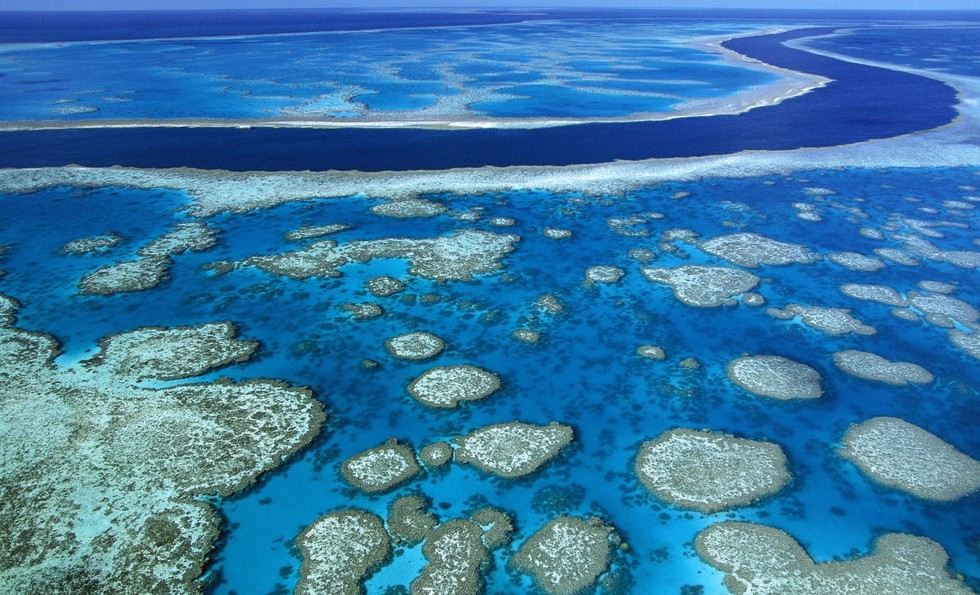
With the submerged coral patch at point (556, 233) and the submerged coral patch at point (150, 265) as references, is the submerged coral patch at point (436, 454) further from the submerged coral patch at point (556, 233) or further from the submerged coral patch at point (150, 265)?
the submerged coral patch at point (556, 233)

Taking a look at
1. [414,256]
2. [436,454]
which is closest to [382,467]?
[436,454]

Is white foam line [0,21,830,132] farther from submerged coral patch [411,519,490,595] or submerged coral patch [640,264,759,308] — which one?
submerged coral patch [411,519,490,595]

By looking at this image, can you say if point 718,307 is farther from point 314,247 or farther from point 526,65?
point 526,65

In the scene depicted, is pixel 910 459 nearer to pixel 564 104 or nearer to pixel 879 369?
pixel 879 369

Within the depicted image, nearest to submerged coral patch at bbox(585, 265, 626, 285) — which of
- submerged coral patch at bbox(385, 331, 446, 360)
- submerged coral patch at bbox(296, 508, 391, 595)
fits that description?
submerged coral patch at bbox(385, 331, 446, 360)

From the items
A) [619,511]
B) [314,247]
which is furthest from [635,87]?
[619,511]

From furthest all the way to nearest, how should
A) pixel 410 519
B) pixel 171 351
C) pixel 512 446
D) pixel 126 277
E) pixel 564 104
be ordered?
pixel 564 104 → pixel 126 277 → pixel 171 351 → pixel 512 446 → pixel 410 519

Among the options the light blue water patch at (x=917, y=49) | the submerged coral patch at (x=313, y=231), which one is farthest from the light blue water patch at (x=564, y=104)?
the light blue water patch at (x=917, y=49)
